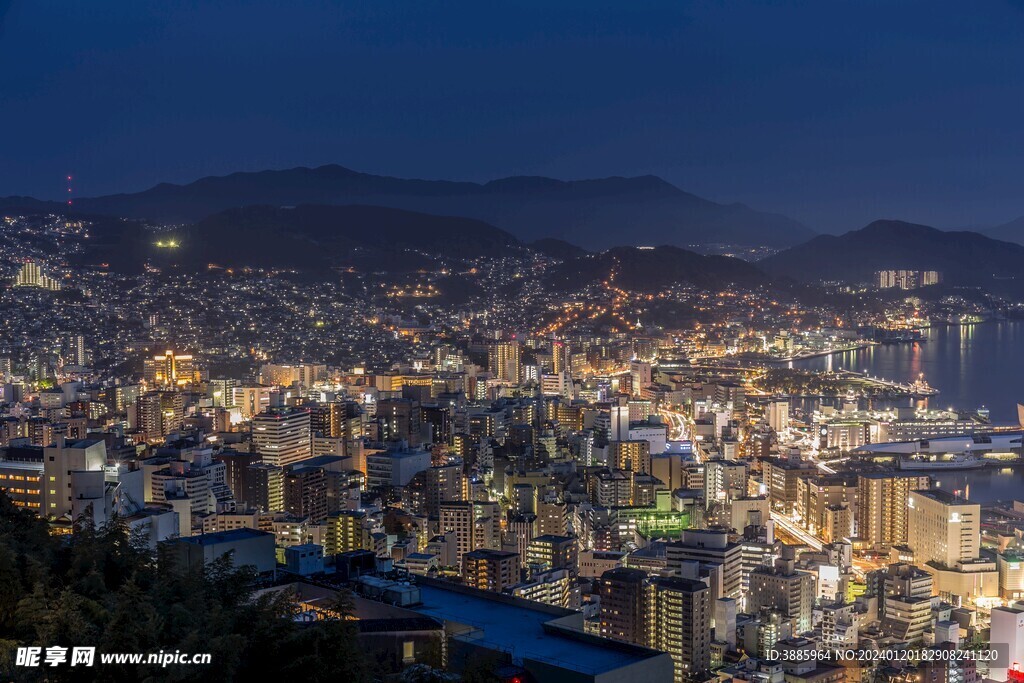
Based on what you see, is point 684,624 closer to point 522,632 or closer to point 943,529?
point 522,632

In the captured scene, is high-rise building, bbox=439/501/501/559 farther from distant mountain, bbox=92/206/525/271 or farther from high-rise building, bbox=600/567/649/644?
distant mountain, bbox=92/206/525/271

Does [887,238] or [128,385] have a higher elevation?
[887,238]

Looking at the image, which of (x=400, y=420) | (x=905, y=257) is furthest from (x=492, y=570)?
(x=905, y=257)

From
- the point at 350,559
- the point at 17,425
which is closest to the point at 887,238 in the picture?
the point at 17,425

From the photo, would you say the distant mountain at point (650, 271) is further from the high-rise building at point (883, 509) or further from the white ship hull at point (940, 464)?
the high-rise building at point (883, 509)

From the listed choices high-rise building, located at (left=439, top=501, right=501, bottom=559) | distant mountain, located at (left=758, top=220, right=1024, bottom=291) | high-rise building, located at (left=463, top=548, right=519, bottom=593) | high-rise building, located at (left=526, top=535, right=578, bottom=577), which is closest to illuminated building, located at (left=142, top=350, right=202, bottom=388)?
high-rise building, located at (left=439, top=501, right=501, bottom=559)

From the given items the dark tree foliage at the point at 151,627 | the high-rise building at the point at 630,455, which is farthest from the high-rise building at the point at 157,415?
the dark tree foliage at the point at 151,627

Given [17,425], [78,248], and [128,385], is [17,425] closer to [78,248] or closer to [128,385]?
[128,385]

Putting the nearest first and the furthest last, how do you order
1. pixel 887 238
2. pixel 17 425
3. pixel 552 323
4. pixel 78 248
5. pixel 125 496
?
pixel 125 496 → pixel 17 425 → pixel 78 248 → pixel 552 323 → pixel 887 238
